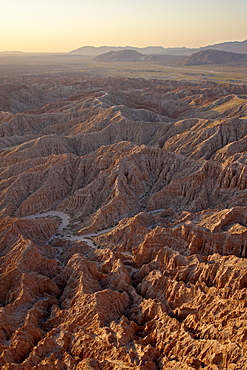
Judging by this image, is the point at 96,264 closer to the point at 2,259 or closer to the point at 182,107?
the point at 2,259

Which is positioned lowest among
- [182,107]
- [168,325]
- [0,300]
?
[0,300]

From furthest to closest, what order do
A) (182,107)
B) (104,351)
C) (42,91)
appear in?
(42,91) → (182,107) → (104,351)

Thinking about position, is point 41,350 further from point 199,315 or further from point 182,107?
point 182,107

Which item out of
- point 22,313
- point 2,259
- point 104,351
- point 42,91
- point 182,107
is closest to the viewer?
point 104,351

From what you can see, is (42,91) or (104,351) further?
(42,91)

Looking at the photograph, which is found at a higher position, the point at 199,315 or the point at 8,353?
the point at 199,315

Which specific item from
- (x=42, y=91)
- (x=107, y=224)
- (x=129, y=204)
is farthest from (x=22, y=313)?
(x=42, y=91)
